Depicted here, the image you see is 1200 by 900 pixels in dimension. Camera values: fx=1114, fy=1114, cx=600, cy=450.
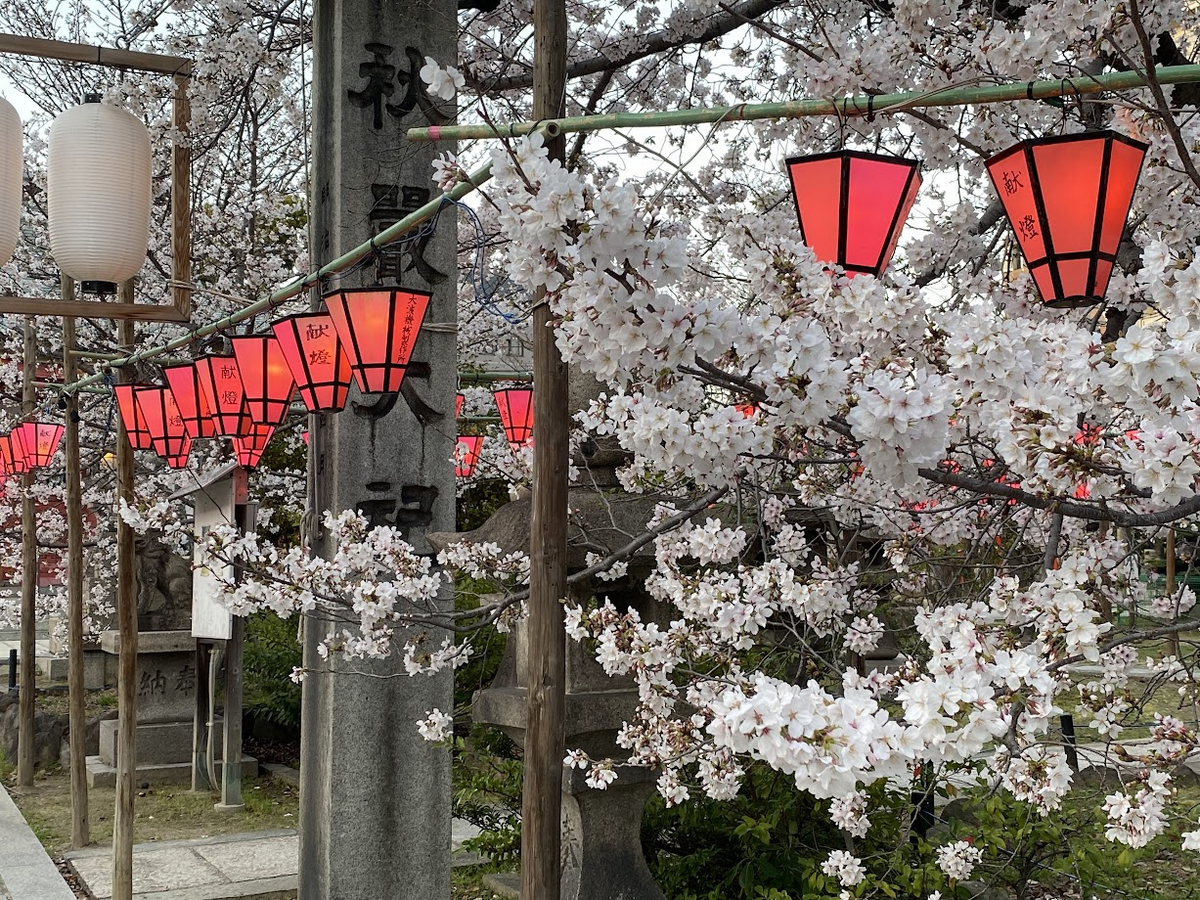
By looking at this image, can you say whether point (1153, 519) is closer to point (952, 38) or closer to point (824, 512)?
point (952, 38)

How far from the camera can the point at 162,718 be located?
39.8ft

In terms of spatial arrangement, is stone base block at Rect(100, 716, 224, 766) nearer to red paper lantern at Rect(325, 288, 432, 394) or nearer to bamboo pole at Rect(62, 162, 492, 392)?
bamboo pole at Rect(62, 162, 492, 392)

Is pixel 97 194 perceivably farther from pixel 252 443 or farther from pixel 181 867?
pixel 181 867

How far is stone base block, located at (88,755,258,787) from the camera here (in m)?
11.5

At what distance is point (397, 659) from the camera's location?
5613mm

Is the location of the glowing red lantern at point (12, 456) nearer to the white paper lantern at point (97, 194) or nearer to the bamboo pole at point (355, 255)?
the bamboo pole at point (355, 255)

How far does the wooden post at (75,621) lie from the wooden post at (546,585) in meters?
7.51

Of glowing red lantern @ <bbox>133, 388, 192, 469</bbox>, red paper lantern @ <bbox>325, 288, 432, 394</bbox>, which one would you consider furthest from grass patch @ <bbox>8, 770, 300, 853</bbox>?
red paper lantern @ <bbox>325, 288, 432, 394</bbox>

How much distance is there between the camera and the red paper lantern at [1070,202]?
9.63 feet

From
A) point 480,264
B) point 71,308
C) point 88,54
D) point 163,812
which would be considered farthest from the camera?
point 163,812

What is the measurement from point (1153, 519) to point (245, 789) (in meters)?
10.1

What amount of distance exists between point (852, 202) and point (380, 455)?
3104 mm

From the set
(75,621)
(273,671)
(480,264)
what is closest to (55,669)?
(273,671)

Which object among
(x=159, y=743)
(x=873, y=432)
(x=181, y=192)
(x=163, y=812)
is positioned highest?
(x=181, y=192)
